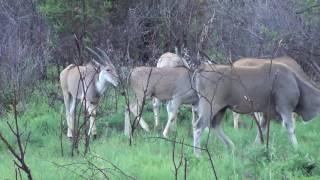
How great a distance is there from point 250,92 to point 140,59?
33.8 ft

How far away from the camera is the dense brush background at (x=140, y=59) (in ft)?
27.0

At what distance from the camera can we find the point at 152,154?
9.32 metres

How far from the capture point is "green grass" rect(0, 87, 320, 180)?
788 centimetres

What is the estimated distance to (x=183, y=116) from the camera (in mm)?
13125

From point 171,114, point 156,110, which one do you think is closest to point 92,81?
point 156,110

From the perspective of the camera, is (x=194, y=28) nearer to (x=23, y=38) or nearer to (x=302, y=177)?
(x=23, y=38)

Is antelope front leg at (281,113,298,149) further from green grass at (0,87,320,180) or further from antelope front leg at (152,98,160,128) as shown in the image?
antelope front leg at (152,98,160,128)

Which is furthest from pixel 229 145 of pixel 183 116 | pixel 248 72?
pixel 183 116

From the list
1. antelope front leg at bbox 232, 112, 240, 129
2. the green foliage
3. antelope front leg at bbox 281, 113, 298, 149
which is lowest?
antelope front leg at bbox 232, 112, 240, 129

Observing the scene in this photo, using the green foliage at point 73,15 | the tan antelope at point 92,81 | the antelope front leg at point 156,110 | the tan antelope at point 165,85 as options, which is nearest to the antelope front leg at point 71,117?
the tan antelope at point 92,81

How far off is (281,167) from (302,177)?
0.92ft

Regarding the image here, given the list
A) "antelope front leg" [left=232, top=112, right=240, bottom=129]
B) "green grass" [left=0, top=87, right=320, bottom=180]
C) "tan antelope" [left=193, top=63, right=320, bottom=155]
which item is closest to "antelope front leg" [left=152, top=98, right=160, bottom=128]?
"green grass" [left=0, top=87, right=320, bottom=180]

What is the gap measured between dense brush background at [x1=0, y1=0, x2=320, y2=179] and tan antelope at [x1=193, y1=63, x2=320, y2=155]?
0.41m

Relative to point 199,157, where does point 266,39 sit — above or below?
above
